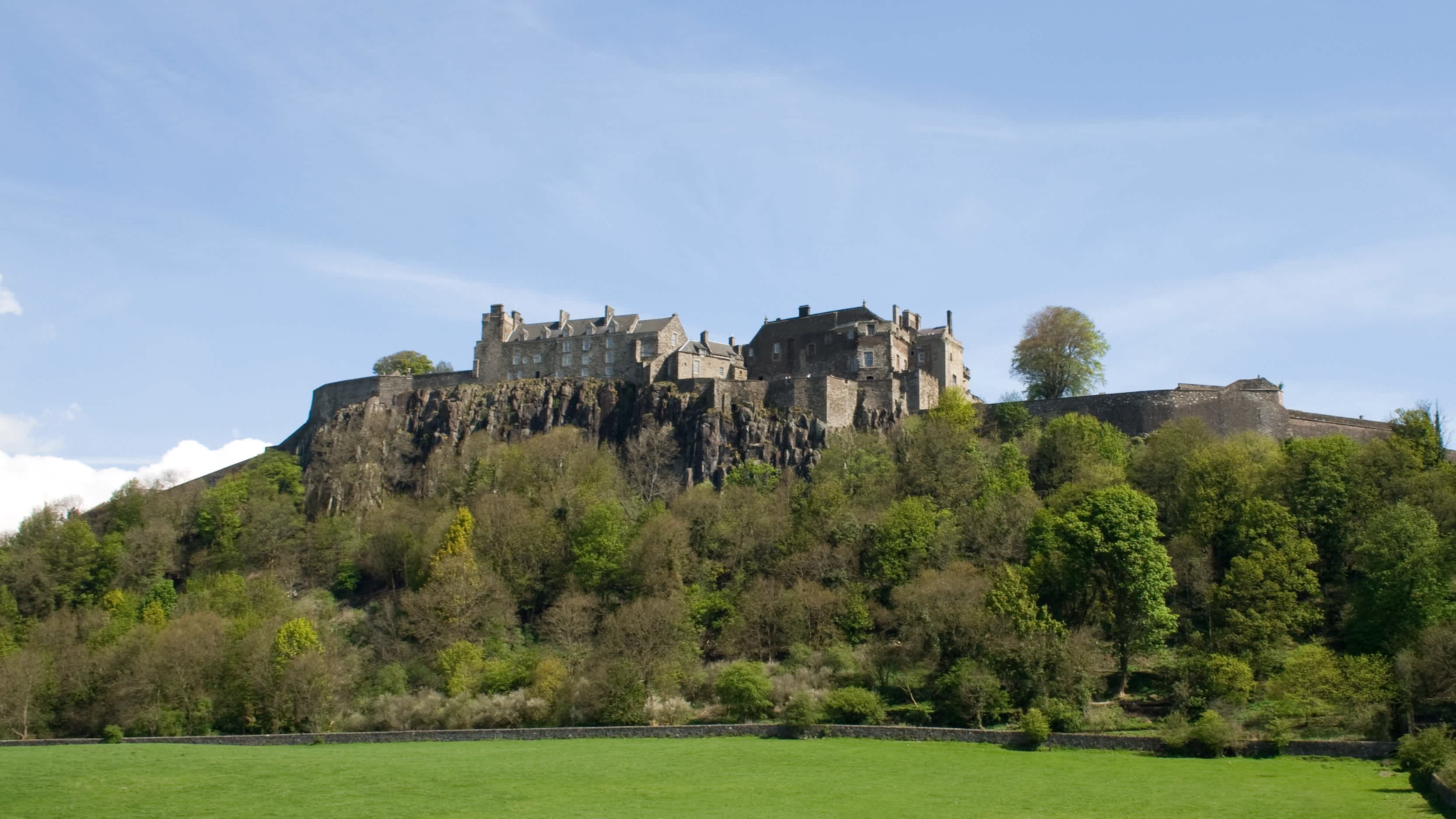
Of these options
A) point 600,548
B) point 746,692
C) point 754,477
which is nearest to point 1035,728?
point 746,692

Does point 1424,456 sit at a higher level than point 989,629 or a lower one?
higher

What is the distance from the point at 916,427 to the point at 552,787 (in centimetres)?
3795

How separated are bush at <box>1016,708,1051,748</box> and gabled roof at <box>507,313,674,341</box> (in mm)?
46234

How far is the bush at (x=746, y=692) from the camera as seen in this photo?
159ft

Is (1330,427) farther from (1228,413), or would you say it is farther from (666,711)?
(666,711)

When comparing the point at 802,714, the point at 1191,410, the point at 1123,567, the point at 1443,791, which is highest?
the point at 1191,410

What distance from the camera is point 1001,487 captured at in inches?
Result: 2463

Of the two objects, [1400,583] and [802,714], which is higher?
[1400,583]

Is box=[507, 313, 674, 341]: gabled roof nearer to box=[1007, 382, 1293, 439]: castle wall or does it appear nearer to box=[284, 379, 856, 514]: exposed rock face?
box=[284, 379, 856, 514]: exposed rock face

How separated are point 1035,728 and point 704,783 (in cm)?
1113

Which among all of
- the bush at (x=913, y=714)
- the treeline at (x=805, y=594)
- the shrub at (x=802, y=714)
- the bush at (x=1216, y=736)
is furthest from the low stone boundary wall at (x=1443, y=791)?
the shrub at (x=802, y=714)

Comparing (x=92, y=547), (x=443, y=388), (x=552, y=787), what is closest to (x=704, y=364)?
(x=443, y=388)

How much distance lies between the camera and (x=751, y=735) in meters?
47.2

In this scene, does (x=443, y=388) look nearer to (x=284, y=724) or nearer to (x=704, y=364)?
(x=704, y=364)
